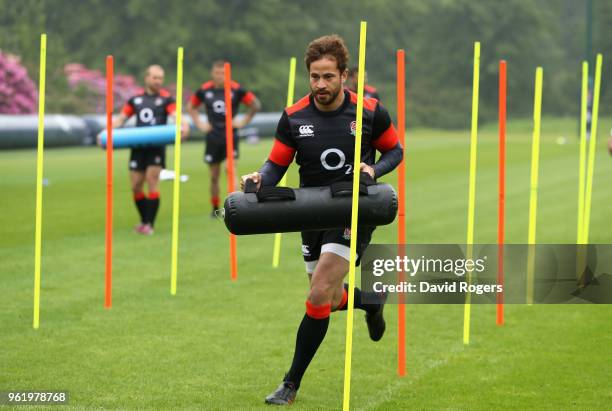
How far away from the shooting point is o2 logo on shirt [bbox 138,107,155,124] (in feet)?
48.7

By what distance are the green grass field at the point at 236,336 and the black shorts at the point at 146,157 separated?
100 cm

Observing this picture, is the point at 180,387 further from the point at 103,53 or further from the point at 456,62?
the point at 456,62

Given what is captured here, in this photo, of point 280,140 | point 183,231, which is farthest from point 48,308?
point 183,231

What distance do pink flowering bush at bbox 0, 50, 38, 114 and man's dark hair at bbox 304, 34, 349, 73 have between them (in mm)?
34547

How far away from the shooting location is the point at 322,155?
22.8 ft

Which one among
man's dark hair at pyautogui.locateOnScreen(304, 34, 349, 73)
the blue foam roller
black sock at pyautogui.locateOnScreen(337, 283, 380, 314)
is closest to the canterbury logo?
man's dark hair at pyautogui.locateOnScreen(304, 34, 349, 73)

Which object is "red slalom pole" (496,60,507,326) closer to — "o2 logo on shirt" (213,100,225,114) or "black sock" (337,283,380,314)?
"black sock" (337,283,380,314)

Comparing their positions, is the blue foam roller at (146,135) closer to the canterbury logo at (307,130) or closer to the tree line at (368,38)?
the canterbury logo at (307,130)

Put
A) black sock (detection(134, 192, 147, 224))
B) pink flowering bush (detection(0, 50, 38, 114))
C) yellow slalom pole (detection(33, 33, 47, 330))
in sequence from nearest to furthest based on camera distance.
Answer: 1. yellow slalom pole (detection(33, 33, 47, 330))
2. black sock (detection(134, 192, 147, 224))
3. pink flowering bush (detection(0, 50, 38, 114))

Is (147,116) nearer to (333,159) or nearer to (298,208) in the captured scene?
(333,159)

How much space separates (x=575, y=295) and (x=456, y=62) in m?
63.9

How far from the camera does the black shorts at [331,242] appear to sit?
22.7ft

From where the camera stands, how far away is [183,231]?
15.9 meters

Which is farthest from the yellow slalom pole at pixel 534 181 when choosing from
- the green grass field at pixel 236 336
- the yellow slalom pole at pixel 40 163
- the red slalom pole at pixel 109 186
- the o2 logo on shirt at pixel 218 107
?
the o2 logo on shirt at pixel 218 107
